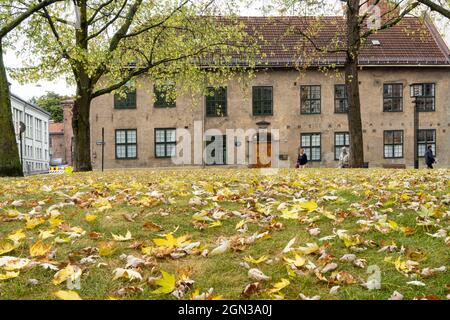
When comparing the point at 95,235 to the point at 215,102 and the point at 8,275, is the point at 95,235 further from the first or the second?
the point at 215,102

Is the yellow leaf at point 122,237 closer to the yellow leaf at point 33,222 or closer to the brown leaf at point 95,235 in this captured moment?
the brown leaf at point 95,235

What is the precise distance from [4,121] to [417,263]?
13.5 m

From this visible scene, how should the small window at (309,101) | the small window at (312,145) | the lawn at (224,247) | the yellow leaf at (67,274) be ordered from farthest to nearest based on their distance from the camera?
the small window at (309,101)
the small window at (312,145)
the yellow leaf at (67,274)
the lawn at (224,247)

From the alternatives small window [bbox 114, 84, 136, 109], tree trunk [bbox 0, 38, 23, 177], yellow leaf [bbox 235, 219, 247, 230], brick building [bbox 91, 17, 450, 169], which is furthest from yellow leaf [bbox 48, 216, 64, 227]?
small window [bbox 114, 84, 136, 109]

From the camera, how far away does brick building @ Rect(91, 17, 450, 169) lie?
107ft

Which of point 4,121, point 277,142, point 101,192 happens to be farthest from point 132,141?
point 101,192

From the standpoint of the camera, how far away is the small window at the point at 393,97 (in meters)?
33.3

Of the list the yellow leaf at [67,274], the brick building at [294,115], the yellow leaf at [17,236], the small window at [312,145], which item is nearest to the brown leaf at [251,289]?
the yellow leaf at [67,274]

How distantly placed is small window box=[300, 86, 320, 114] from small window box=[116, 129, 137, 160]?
11887mm

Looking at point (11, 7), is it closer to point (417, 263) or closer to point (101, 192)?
point (101, 192)

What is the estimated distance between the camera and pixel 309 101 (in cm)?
3312

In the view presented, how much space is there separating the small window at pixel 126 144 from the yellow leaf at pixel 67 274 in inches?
1160

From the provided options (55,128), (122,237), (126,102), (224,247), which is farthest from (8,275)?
(55,128)

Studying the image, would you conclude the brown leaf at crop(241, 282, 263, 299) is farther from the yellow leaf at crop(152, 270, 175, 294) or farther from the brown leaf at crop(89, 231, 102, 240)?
the brown leaf at crop(89, 231, 102, 240)
